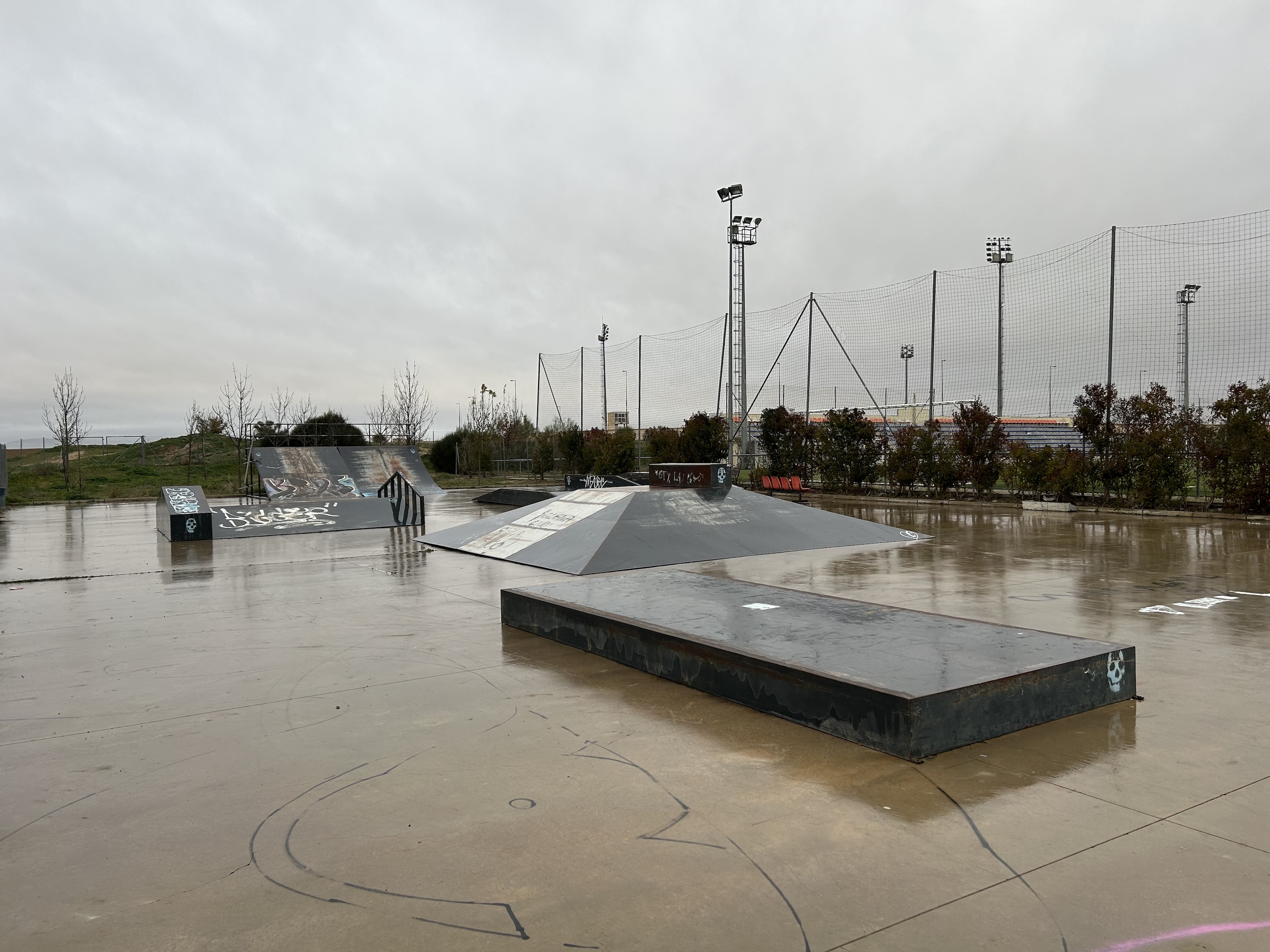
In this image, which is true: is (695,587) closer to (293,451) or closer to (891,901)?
(891,901)

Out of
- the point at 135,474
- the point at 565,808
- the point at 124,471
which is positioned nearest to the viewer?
the point at 565,808

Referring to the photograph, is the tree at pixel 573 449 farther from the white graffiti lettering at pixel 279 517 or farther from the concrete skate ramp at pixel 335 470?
the white graffiti lettering at pixel 279 517

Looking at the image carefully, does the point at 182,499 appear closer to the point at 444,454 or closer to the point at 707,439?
the point at 707,439

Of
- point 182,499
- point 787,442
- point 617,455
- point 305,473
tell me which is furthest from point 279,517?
point 617,455

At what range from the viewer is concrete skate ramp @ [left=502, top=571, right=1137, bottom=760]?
370 centimetres

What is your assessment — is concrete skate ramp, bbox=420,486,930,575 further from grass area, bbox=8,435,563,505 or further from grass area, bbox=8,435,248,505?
grass area, bbox=8,435,248,505

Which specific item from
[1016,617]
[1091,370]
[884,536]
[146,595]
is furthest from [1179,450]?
[146,595]

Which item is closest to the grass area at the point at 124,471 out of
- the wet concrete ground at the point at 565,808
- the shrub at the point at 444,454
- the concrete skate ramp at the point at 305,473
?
the concrete skate ramp at the point at 305,473

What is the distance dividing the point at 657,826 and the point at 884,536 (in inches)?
416

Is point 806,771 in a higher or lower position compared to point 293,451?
lower

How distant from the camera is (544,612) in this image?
619 centimetres

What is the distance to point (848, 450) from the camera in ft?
A: 81.3

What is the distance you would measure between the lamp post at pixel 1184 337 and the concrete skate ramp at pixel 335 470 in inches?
814

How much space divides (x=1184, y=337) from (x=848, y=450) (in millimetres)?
8911
